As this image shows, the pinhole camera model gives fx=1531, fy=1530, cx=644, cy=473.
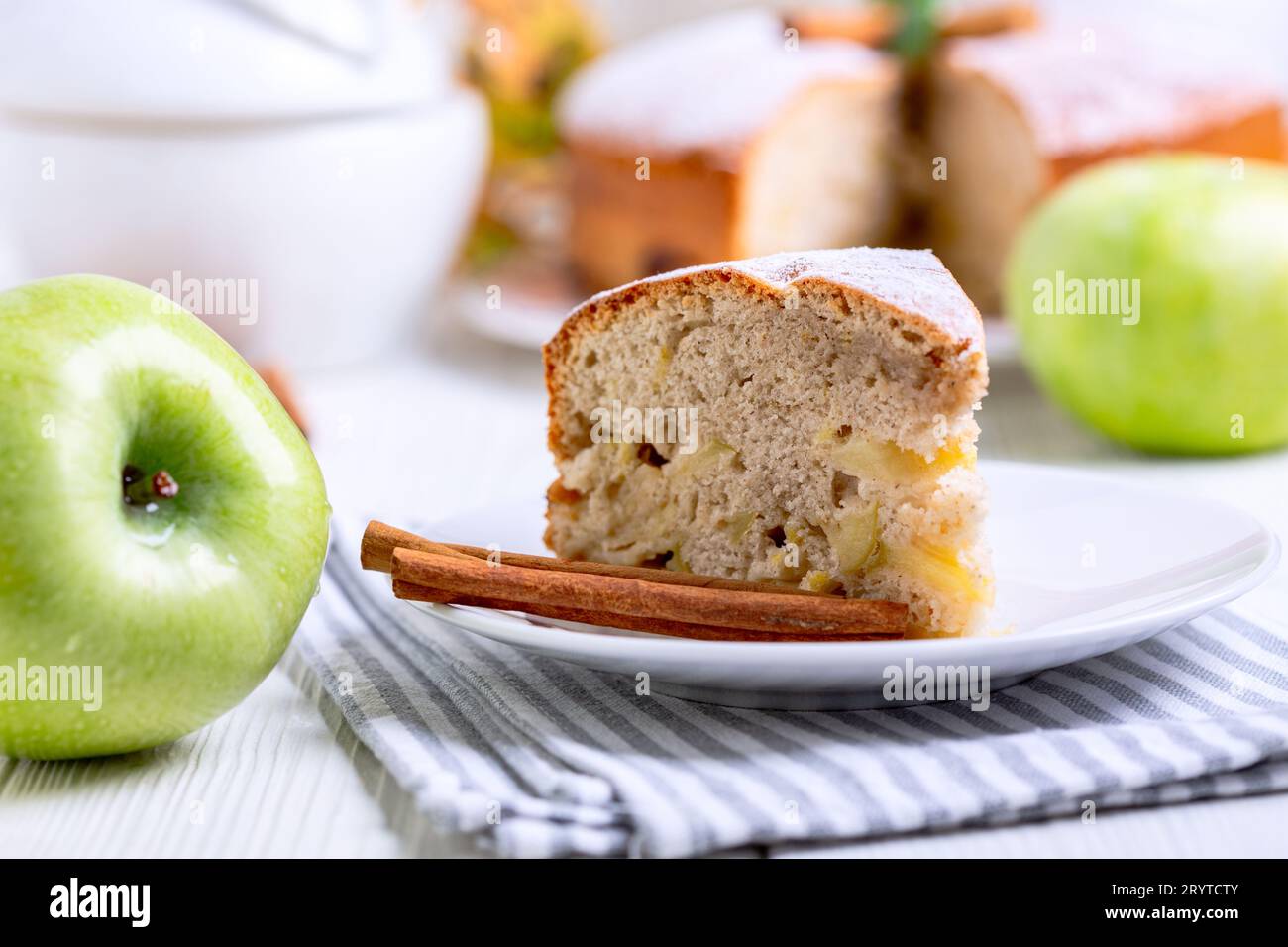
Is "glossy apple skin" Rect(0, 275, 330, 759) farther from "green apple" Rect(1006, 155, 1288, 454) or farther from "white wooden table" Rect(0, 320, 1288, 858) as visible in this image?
"green apple" Rect(1006, 155, 1288, 454)

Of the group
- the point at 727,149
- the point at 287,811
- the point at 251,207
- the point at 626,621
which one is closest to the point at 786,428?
the point at 626,621

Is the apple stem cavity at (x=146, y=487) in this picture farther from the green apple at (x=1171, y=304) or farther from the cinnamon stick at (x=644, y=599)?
the green apple at (x=1171, y=304)

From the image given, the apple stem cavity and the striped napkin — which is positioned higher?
the apple stem cavity

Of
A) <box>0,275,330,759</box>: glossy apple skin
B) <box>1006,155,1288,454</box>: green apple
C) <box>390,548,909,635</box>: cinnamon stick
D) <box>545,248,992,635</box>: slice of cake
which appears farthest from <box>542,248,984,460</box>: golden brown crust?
<box>1006,155,1288,454</box>: green apple

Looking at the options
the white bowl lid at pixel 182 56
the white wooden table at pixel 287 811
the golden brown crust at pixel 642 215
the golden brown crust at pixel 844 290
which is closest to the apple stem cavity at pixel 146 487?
the white wooden table at pixel 287 811

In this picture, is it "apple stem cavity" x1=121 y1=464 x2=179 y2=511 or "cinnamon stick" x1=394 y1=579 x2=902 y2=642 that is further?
"cinnamon stick" x1=394 y1=579 x2=902 y2=642

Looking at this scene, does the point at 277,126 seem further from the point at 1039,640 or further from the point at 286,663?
the point at 1039,640

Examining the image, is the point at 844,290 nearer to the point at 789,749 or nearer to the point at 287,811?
the point at 789,749
